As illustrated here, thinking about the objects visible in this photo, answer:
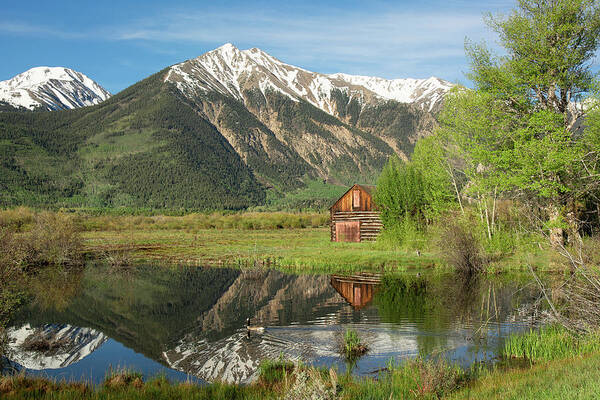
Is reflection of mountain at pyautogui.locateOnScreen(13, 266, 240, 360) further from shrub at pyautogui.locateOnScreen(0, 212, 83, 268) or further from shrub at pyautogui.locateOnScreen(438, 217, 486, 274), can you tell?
shrub at pyautogui.locateOnScreen(438, 217, 486, 274)

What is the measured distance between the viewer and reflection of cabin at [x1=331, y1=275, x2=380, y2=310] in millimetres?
24103

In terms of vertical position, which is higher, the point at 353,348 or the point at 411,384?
the point at 411,384

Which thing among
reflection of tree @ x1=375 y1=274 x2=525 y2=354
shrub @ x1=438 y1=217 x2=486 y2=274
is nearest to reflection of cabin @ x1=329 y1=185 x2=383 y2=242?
shrub @ x1=438 y1=217 x2=486 y2=274

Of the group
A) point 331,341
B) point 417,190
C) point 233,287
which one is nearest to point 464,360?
point 331,341

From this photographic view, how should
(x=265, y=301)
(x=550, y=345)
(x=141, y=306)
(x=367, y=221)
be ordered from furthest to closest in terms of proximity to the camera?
(x=367, y=221)
(x=265, y=301)
(x=141, y=306)
(x=550, y=345)

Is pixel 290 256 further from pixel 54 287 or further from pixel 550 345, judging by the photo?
pixel 550 345

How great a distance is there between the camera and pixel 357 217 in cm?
5412

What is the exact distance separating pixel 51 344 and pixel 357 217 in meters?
40.0

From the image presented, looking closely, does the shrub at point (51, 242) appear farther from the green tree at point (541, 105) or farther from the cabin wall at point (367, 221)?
the green tree at point (541, 105)

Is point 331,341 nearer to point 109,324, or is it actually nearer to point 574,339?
point 574,339

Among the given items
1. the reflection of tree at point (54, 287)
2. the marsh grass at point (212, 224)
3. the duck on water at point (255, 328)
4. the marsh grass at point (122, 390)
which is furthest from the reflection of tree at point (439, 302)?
the marsh grass at point (212, 224)

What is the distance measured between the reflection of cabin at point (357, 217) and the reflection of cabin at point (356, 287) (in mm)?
20477

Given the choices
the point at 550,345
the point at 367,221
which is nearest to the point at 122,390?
the point at 550,345

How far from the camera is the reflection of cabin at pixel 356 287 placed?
24.1m
